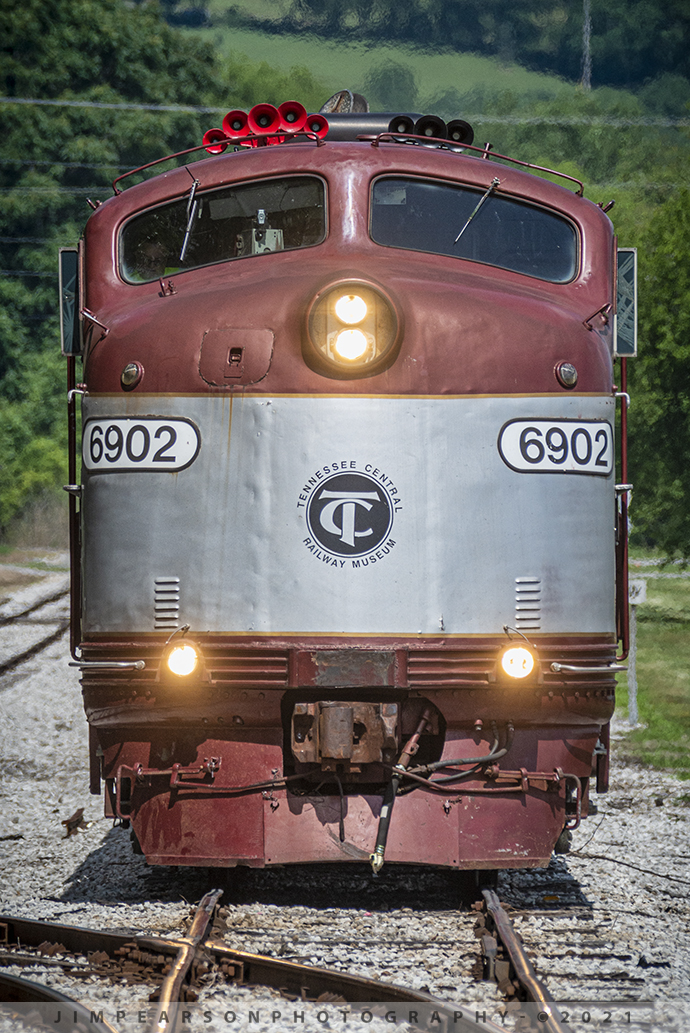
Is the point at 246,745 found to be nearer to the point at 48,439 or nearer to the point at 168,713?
the point at 168,713

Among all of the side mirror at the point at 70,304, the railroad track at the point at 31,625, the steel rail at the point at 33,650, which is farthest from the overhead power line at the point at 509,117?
the side mirror at the point at 70,304

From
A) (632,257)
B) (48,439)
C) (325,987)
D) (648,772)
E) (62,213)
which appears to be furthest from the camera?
(62,213)

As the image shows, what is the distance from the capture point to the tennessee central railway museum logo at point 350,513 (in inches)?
211

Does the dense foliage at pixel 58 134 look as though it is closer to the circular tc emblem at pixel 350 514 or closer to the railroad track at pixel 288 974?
the circular tc emblem at pixel 350 514

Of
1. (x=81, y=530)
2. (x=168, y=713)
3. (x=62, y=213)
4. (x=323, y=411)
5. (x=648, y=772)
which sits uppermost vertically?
(x=62, y=213)

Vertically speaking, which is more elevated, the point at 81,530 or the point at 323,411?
the point at 323,411

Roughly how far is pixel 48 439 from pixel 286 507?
3092 cm

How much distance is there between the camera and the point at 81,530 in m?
5.88

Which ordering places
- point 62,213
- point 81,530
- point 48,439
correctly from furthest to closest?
point 62,213 < point 48,439 < point 81,530

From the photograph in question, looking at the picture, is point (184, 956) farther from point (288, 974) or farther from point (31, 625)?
point (31, 625)

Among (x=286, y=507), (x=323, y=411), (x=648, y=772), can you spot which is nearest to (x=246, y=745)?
(x=286, y=507)

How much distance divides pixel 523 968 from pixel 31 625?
15084 millimetres

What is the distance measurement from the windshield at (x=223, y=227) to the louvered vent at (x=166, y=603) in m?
1.57

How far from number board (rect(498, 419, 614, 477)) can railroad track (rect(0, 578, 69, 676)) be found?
10.6 m
